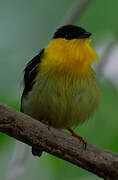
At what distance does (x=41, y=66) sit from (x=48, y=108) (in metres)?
0.51

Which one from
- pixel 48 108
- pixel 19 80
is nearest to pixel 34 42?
pixel 19 80

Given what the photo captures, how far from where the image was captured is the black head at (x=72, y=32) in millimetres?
4559

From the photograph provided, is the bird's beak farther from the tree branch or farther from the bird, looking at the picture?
the tree branch

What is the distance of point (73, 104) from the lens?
4297 millimetres

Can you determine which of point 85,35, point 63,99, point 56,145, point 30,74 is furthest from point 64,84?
point 56,145

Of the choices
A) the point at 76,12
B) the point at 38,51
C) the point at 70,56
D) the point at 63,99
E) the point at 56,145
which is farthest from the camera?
the point at 38,51

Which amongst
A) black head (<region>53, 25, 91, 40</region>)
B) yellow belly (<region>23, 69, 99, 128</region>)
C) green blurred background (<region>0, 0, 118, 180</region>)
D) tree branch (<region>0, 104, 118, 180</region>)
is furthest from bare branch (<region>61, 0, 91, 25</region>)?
tree branch (<region>0, 104, 118, 180</region>)

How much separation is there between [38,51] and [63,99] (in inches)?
59.2

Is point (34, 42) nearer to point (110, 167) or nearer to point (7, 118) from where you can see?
point (7, 118)

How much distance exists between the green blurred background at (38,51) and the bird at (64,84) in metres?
0.40

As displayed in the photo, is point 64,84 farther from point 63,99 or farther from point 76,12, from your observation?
point 76,12

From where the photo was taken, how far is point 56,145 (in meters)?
3.75

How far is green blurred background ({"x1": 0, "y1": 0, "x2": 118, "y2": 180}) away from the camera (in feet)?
15.8

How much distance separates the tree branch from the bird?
421 mm
